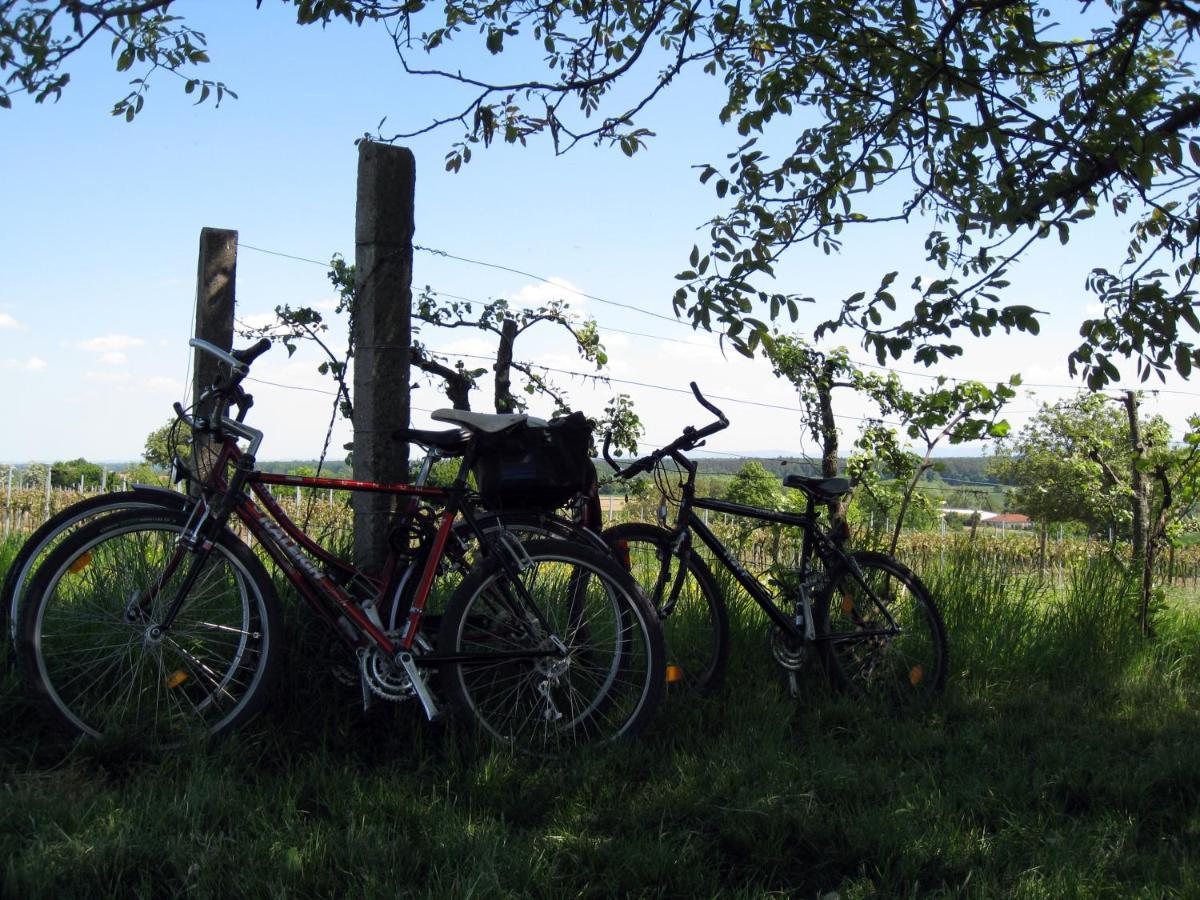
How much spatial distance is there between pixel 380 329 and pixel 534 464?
39.5 inches

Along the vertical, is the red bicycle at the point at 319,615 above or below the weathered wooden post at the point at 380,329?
below

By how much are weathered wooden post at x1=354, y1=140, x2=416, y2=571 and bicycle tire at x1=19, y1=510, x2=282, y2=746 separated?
2.74ft

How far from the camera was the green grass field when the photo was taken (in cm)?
262

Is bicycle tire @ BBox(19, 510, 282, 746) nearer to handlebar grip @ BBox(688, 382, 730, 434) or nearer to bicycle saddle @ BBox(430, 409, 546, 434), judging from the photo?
bicycle saddle @ BBox(430, 409, 546, 434)

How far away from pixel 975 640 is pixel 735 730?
2069 mm

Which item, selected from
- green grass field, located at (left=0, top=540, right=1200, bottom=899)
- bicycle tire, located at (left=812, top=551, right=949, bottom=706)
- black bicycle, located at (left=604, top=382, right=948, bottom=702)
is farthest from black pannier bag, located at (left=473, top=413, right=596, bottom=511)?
bicycle tire, located at (left=812, top=551, right=949, bottom=706)

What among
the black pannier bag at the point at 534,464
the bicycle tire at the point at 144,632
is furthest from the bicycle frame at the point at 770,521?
the bicycle tire at the point at 144,632

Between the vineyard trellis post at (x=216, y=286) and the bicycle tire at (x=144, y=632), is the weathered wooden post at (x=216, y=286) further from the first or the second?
the bicycle tire at (x=144, y=632)

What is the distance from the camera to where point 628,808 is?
10.3ft

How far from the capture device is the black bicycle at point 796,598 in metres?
4.50

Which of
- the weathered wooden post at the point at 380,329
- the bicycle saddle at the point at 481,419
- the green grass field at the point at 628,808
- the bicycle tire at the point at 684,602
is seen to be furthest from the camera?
the bicycle tire at the point at 684,602

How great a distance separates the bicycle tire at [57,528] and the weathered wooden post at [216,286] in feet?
5.59

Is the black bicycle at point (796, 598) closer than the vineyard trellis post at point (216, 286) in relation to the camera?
Yes

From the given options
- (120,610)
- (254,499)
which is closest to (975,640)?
(254,499)
